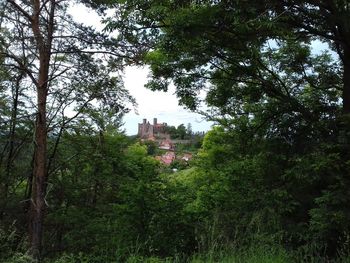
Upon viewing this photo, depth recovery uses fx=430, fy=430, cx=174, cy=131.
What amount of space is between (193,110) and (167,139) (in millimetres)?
7597

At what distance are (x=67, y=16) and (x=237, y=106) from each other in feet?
16.4

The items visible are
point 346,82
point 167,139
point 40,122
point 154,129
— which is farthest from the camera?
point 154,129

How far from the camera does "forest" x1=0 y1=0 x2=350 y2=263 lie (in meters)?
7.25

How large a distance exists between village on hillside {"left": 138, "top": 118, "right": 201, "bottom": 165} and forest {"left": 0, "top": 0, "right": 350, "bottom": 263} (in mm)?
2520

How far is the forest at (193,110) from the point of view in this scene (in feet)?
23.8

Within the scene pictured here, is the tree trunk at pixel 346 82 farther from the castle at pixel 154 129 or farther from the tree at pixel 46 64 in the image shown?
the castle at pixel 154 129

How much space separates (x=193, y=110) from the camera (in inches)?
463

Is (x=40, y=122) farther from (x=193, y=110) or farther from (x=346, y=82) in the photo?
(x=346, y=82)

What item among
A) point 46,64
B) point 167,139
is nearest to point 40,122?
point 46,64

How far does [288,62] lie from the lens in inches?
433

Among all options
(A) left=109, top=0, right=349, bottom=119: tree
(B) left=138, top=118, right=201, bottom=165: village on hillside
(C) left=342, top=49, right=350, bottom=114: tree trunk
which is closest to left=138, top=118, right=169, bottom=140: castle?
(B) left=138, top=118, right=201, bottom=165: village on hillside

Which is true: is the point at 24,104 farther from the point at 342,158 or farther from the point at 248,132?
the point at 342,158

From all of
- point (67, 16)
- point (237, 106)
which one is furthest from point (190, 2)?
point (237, 106)

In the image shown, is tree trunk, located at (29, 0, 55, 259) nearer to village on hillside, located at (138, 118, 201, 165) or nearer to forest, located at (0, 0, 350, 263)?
forest, located at (0, 0, 350, 263)
